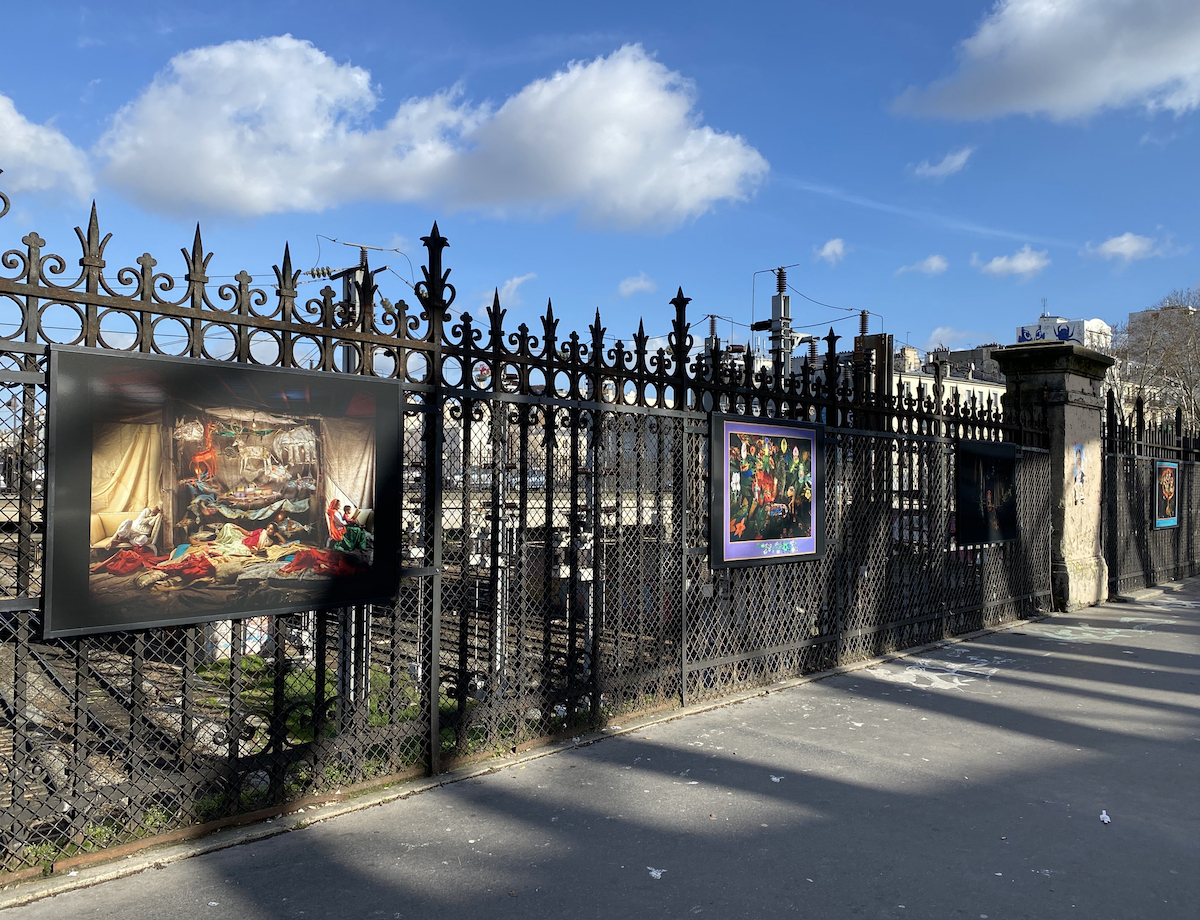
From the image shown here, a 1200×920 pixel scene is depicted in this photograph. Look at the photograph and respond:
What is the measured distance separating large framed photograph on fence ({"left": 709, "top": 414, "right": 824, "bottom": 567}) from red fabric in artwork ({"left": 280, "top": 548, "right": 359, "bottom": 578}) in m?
3.43

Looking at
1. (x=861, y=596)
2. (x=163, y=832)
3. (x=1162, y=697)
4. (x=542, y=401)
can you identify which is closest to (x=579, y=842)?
(x=163, y=832)

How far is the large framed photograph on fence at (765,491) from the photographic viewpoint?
7.44 m

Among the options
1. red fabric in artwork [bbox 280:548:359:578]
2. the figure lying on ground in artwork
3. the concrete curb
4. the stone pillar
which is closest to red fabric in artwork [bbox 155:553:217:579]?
the figure lying on ground in artwork

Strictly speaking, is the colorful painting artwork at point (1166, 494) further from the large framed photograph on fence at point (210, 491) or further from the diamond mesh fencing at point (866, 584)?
the large framed photograph on fence at point (210, 491)

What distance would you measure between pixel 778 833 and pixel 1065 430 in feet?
34.6

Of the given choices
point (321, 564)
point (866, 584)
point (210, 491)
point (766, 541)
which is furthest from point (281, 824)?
point (866, 584)

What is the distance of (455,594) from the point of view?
6180 millimetres

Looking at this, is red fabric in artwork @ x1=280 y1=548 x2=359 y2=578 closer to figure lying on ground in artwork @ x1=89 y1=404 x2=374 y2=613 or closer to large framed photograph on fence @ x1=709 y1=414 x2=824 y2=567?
figure lying on ground in artwork @ x1=89 y1=404 x2=374 y2=613

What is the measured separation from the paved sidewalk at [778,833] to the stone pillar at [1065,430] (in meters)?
6.10

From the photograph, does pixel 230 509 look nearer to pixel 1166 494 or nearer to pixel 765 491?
pixel 765 491

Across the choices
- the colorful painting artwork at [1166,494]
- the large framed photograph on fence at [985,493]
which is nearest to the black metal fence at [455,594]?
the large framed photograph on fence at [985,493]

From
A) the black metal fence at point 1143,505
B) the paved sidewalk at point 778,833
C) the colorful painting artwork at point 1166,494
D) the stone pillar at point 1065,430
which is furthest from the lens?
the colorful painting artwork at point 1166,494

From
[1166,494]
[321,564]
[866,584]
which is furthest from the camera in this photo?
[1166,494]

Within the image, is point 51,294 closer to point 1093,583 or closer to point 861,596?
point 861,596
